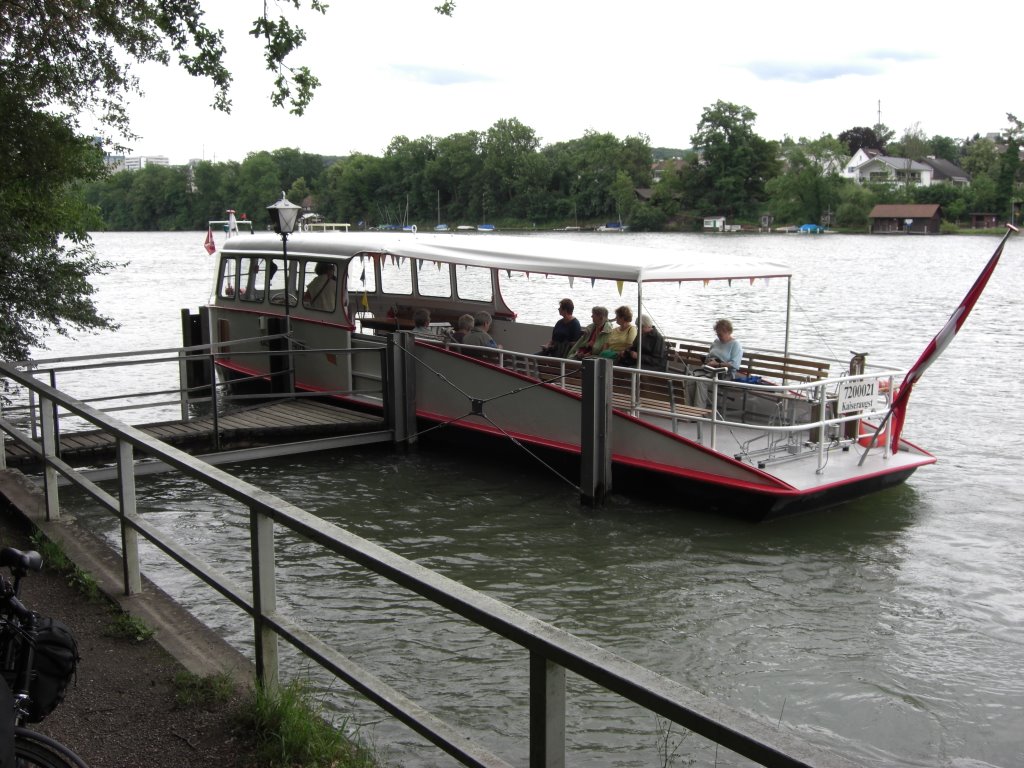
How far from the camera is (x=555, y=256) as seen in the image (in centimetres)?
1233

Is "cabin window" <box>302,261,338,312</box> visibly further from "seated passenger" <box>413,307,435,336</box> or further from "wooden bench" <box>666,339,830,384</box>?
"wooden bench" <box>666,339,830,384</box>

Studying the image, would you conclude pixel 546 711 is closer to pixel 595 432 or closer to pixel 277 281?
pixel 595 432

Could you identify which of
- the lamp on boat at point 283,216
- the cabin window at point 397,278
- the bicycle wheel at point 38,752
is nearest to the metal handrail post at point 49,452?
the bicycle wheel at point 38,752

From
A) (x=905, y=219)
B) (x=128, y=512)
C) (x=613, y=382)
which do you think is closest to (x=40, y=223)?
(x=613, y=382)

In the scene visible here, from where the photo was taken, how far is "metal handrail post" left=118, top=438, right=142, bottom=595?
16.3ft

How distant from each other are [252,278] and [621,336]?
746 cm

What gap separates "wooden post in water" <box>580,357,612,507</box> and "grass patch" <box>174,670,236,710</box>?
692cm

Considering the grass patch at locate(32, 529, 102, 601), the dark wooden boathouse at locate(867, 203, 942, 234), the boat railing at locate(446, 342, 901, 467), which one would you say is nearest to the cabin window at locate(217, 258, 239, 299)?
the boat railing at locate(446, 342, 901, 467)

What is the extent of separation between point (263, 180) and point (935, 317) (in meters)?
94.0

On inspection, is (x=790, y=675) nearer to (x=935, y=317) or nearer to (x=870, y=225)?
(x=935, y=317)

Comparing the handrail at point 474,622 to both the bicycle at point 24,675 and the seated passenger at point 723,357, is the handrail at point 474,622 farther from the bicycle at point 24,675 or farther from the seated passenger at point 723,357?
the seated passenger at point 723,357

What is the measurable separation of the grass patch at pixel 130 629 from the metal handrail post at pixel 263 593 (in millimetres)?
929

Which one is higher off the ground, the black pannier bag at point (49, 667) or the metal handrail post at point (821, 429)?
the black pannier bag at point (49, 667)

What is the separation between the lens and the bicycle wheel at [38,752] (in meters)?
2.78
